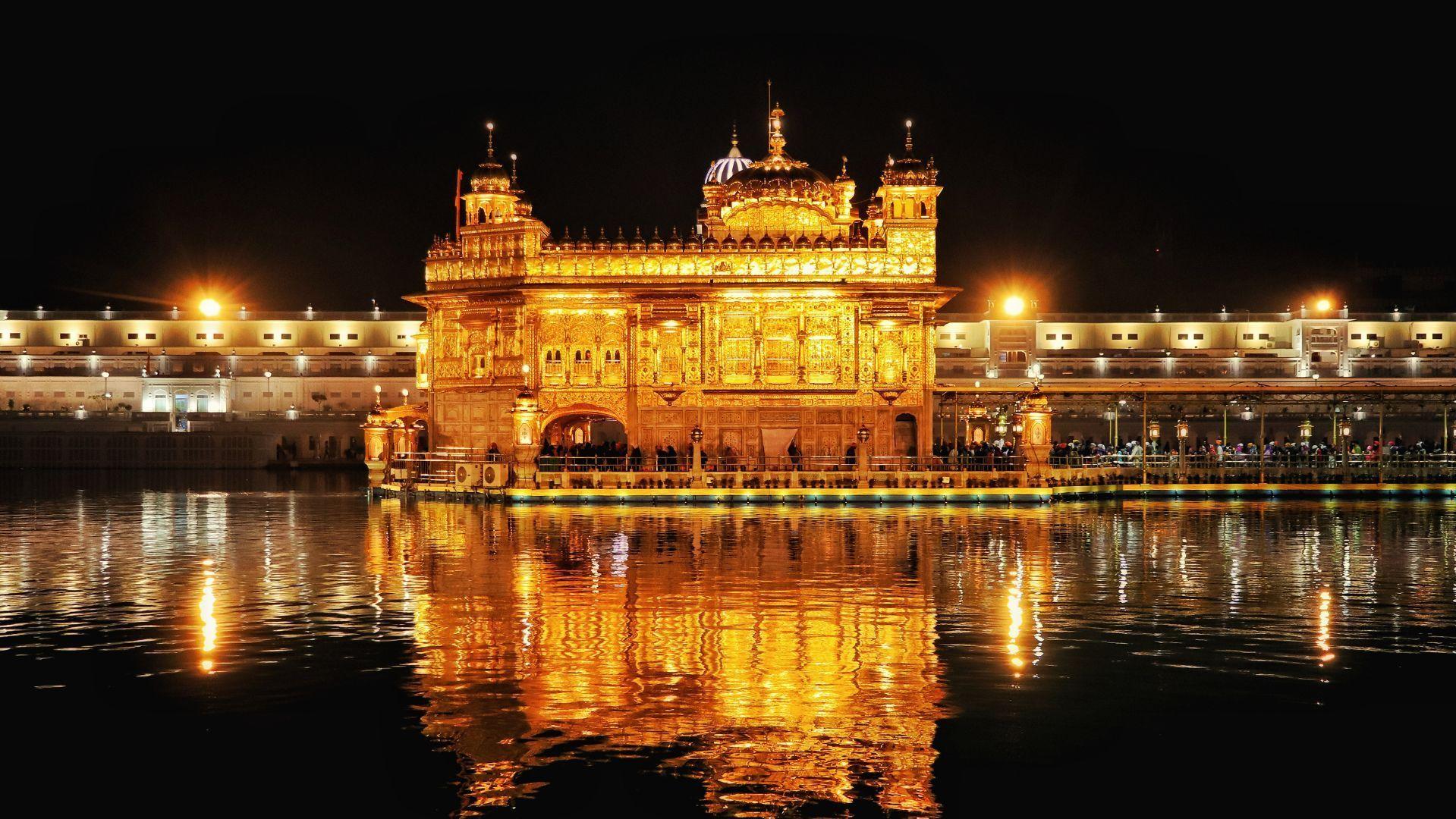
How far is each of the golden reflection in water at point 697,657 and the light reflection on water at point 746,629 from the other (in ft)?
0.20

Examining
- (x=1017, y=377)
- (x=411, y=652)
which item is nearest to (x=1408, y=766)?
(x=411, y=652)

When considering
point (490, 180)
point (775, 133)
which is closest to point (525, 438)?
point (490, 180)

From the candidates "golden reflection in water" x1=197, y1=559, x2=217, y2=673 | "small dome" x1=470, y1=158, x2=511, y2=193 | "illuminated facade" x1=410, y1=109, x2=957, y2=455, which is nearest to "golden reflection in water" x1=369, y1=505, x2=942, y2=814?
"golden reflection in water" x1=197, y1=559, x2=217, y2=673

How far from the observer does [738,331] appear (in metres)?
54.2

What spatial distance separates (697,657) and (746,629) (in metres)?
2.46

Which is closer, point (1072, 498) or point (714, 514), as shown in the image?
point (714, 514)

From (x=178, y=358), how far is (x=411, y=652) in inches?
3488

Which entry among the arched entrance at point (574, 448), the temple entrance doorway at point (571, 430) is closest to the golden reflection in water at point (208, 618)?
the arched entrance at point (574, 448)

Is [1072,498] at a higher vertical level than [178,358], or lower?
lower

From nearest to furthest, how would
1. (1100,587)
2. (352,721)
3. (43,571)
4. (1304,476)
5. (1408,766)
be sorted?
(1408,766)
(352,721)
(1100,587)
(43,571)
(1304,476)

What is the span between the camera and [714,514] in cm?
4441

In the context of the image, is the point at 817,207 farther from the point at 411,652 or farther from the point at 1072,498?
the point at 411,652

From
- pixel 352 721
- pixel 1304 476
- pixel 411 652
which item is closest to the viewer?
pixel 352 721

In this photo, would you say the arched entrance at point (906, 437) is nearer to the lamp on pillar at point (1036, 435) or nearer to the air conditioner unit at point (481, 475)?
the lamp on pillar at point (1036, 435)
